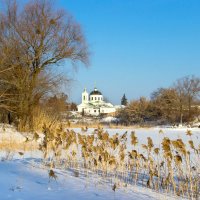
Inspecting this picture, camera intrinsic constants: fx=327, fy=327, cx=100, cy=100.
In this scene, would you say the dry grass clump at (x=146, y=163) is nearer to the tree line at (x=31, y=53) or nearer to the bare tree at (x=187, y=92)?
the tree line at (x=31, y=53)

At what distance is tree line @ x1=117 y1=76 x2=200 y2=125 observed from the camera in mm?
34312

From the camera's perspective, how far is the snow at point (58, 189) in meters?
3.08

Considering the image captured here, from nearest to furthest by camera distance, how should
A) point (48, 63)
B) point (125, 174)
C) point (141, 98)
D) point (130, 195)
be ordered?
point (130, 195) → point (125, 174) → point (48, 63) → point (141, 98)

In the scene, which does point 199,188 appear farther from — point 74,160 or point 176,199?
point 74,160

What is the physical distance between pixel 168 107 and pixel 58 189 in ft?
107

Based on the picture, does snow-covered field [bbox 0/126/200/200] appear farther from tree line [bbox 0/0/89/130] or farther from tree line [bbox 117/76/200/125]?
tree line [bbox 117/76/200/125]

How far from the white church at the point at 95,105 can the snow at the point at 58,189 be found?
3036 inches

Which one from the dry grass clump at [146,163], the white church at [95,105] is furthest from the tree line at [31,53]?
the white church at [95,105]

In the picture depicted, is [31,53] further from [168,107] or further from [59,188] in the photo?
[168,107]

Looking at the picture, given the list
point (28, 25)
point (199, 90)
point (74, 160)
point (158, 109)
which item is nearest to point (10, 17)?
point (28, 25)

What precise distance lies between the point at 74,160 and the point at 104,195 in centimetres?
193

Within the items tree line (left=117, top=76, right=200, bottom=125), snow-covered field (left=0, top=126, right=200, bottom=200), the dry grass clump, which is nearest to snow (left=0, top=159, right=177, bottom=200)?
snow-covered field (left=0, top=126, right=200, bottom=200)

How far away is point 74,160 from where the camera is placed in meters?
5.03

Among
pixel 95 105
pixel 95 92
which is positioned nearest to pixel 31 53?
pixel 95 105
